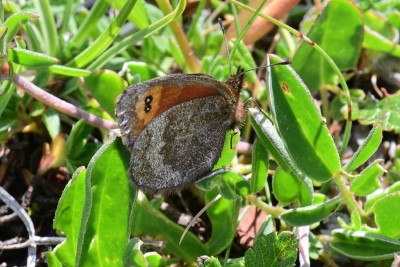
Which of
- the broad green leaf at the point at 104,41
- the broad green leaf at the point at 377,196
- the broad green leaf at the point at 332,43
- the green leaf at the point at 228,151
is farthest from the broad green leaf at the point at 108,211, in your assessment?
the broad green leaf at the point at 332,43

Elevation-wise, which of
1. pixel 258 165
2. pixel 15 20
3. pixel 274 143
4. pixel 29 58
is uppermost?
pixel 15 20

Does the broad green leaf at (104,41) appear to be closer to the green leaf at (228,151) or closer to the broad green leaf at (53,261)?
the green leaf at (228,151)

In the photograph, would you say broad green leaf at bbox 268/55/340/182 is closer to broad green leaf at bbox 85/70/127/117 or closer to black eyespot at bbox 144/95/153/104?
black eyespot at bbox 144/95/153/104

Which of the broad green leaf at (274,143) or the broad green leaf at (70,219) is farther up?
the broad green leaf at (274,143)

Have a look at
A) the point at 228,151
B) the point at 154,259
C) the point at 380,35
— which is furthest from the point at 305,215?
the point at 380,35

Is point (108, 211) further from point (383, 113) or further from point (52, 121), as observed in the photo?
point (383, 113)

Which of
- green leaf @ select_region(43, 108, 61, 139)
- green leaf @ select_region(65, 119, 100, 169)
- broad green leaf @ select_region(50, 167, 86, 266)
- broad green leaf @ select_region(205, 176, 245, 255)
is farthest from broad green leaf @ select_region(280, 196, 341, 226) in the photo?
green leaf @ select_region(43, 108, 61, 139)

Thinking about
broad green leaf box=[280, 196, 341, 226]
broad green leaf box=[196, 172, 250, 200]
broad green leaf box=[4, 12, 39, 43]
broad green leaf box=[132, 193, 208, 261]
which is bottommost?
broad green leaf box=[132, 193, 208, 261]
